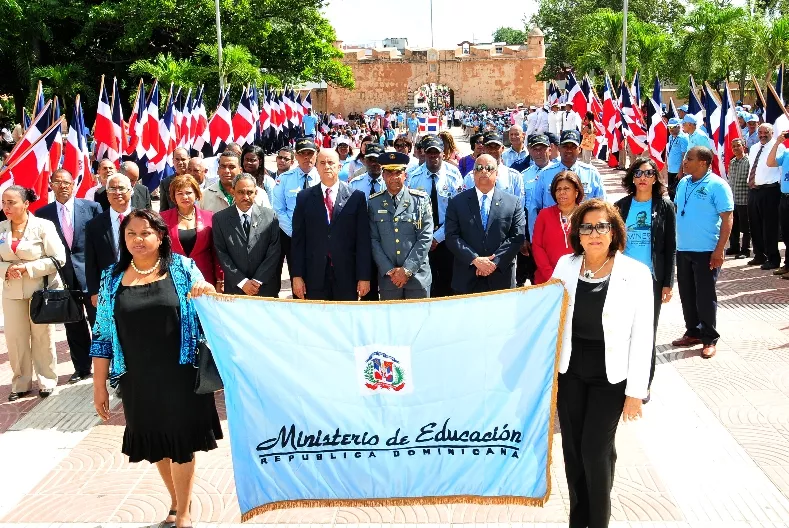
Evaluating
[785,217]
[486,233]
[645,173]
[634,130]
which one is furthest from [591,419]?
[634,130]

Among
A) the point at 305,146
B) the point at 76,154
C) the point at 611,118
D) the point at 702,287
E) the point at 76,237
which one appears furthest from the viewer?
the point at 611,118

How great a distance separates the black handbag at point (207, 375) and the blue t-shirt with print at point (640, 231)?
335 centimetres

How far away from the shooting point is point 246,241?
20.0 ft

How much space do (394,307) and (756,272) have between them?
7876 mm

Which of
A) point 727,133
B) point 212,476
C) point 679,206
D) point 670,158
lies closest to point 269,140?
point 670,158

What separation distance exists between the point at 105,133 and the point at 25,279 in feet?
18.7

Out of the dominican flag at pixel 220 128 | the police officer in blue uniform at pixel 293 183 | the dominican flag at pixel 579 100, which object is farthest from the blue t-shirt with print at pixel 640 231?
the dominican flag at pixel 579 100

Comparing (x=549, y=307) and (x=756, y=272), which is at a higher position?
(x=549, y=307)

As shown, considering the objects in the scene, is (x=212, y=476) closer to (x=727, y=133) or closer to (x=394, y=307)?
(x=394, y=307)

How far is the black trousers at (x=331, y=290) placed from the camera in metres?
6.53

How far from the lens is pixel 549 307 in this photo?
3.81m

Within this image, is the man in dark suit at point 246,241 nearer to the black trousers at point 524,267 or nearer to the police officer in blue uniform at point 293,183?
the police officer in blue uniform at point 293,183

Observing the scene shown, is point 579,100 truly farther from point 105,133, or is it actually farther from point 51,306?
point 51,306

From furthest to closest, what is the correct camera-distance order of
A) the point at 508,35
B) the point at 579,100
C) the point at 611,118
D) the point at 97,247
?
the point at 508,35
the point at 579,100
the point at 611,118
the point at 97,247
